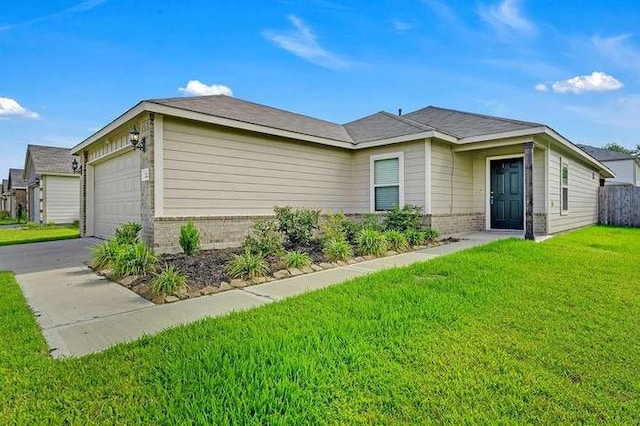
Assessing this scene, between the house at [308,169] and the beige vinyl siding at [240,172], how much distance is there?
0.02 metres

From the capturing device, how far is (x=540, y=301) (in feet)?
12.7

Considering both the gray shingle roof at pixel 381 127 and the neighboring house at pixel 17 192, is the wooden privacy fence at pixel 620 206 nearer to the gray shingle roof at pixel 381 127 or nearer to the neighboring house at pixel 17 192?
the gray shingle roof at pixel 381 127

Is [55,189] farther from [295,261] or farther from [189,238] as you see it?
[295,261]

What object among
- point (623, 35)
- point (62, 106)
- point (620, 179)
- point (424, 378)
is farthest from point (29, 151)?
point (620, 179)

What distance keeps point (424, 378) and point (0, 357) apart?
3118mm

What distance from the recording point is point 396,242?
7.71 metres

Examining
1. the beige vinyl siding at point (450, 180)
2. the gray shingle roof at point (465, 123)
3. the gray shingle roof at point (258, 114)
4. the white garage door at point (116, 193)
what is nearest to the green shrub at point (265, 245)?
the gray shingle roof at point (258, 114)

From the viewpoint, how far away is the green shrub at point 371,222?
8.93m

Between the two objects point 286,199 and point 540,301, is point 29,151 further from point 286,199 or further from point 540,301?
point 540,301

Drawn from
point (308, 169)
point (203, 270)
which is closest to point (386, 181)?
point (308, 169)

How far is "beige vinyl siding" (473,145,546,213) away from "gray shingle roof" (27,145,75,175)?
20.1 m

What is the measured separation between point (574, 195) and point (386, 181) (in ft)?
23.3

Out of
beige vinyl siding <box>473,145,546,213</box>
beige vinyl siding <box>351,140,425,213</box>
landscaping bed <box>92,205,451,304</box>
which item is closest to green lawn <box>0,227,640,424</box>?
landscaping bed <box>92,205,451,304</box>

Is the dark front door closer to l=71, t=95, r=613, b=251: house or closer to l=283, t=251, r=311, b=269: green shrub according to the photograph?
l=71, t=95, r=613, b=251: house
